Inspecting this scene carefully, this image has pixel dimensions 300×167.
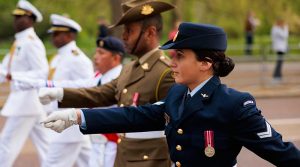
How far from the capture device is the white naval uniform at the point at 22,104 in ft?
23.7

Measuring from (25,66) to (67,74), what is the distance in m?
0.85

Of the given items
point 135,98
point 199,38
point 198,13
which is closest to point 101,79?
point 135,98

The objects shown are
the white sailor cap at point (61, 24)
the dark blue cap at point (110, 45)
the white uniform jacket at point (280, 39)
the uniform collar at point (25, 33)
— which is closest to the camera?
the dark blue cap at point (110, 45)

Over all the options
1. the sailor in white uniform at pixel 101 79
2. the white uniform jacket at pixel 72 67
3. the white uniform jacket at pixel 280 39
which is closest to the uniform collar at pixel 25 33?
the white uniform jacket at pixel 72 67

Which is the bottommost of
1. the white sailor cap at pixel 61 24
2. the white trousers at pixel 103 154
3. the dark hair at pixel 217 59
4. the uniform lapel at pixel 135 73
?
the white trousers at pixel 103 154

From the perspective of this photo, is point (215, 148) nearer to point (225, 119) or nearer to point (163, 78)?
point (225, 119)

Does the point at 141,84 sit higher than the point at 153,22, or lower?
lower

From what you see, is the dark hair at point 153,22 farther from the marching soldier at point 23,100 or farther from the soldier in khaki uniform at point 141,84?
the marching soldier at point 23,100

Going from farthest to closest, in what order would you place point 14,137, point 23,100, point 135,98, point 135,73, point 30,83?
point 23,100, point 14,137, point 30,83, point 135,73, point 135,98

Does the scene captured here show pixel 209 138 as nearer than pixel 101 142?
Yes

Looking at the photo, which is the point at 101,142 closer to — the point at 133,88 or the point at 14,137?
the point at 133,88

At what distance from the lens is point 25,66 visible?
7324 millimetres

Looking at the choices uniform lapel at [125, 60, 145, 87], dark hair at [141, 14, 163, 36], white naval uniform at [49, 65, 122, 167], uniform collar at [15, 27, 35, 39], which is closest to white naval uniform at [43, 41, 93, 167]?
white naval uniform at [49, 65, 122, 167]

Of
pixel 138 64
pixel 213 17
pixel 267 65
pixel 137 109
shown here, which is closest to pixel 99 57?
pixel 138 64
